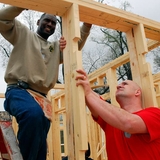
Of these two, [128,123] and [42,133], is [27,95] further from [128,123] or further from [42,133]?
[128,123]

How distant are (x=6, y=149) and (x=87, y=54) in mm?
16956

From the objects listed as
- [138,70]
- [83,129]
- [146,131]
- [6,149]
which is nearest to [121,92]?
[138,70]

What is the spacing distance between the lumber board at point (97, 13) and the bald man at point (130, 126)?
1.84 ft

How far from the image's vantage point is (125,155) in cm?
190

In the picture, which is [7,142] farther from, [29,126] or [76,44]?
[76,44]

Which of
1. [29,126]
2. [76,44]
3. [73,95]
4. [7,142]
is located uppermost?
[76,44]

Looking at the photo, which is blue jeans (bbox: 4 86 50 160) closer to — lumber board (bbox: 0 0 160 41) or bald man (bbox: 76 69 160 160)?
bald man (bbox: 76 69 160 160)

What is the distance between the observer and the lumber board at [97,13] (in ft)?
5.67

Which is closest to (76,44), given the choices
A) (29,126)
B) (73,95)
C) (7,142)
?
(73,95)

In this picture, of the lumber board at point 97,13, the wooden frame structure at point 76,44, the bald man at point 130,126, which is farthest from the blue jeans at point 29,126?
the lumber board at point 97,13

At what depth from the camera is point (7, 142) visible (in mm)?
1428

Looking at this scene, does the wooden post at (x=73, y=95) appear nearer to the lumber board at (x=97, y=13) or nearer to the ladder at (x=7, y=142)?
the lumber board at (x=97, y=13)

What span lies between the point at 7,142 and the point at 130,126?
0.94 metres

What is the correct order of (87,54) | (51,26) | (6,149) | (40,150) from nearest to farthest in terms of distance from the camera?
(6,149)
(40,150)
(51,26)
(87,54)
